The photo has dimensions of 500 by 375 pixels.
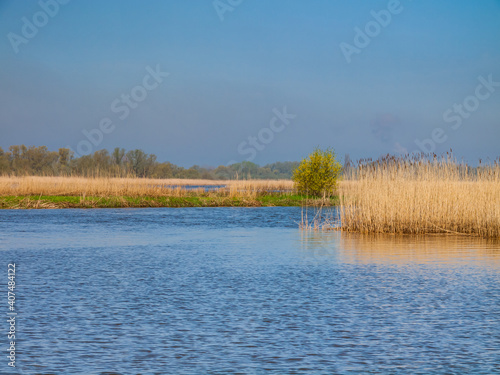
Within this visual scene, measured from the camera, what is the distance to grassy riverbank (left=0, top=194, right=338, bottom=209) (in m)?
30.5

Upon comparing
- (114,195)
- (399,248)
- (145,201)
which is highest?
(114,195)

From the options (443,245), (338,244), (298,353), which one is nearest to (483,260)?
(443,245)

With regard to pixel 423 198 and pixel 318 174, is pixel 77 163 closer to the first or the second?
pixel 318 174

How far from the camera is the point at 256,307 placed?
7.55 metres

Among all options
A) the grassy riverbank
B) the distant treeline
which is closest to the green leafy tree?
the grassy riverbank

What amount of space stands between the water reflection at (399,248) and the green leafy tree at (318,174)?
20923 mm

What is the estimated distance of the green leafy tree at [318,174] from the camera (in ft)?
127

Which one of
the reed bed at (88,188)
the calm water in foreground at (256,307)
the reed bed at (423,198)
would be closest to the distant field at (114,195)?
the reed bed at (88,188)

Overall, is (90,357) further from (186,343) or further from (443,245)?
(443,245)

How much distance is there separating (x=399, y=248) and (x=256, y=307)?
23.8ft

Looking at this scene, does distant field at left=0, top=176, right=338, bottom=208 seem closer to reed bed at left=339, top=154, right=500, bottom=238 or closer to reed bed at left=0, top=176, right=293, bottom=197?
reed bed at left=0, top=176, right=293, bottom=197

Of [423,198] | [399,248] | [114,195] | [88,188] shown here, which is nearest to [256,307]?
[399,248]

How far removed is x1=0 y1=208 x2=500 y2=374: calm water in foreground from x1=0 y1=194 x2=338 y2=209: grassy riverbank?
639 inches

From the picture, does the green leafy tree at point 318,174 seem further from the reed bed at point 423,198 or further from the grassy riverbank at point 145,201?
the reed bed at point 423,198
